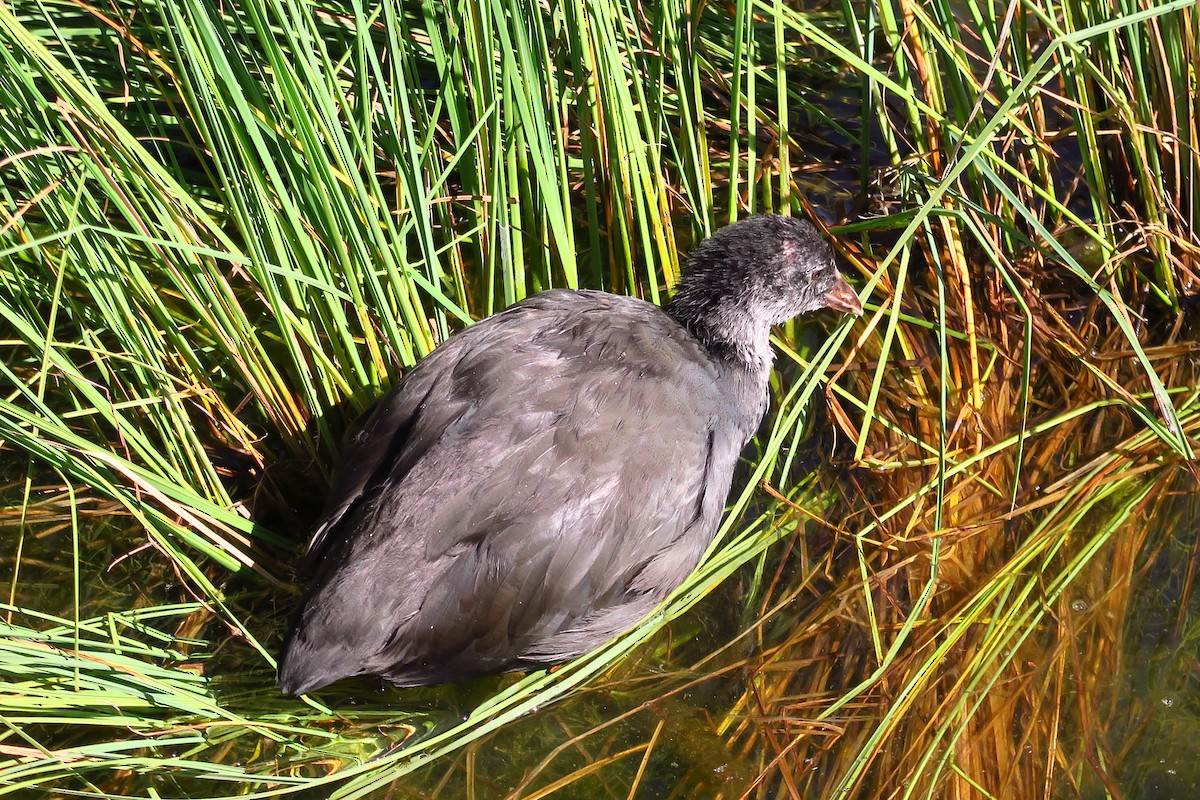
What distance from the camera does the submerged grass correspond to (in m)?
2.59

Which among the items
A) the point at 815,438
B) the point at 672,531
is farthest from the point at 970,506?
the point at 672,531

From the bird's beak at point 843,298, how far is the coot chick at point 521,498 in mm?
346

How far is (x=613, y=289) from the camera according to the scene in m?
3.48

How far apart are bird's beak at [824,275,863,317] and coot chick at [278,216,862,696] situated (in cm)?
35

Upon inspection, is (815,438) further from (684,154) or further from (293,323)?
(293,323)

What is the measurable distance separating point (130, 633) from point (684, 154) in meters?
2.05

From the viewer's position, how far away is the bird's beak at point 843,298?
10.5ft

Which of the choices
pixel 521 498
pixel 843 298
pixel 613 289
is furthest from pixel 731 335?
pixel 521 498

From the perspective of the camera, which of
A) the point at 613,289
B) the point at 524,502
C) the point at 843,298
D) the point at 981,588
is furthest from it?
the point at 613,289

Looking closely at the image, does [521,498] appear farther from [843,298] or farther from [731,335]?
[843,298]

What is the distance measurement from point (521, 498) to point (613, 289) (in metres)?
1.15

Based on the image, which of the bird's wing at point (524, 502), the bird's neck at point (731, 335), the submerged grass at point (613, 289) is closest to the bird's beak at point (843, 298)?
the submerged grass at point (613, 289)

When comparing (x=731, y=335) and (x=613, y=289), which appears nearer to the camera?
(x=731, y=335)

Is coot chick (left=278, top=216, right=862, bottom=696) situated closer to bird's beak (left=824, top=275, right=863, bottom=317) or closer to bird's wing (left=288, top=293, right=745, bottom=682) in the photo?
bird's wing (left=288, top=293, right=745, bottom=682)
